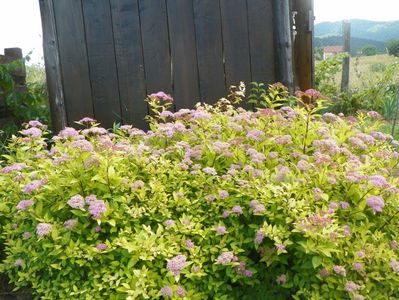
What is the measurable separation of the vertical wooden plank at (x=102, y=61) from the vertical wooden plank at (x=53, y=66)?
28 centimetres

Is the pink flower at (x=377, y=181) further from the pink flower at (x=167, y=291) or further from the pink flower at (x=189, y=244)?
the pink flower at (x=167, y=291)

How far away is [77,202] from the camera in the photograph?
2.02 m

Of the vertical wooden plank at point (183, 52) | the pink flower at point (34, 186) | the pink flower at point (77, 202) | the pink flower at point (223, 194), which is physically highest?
the vertical wooden plank at point (183, 52)

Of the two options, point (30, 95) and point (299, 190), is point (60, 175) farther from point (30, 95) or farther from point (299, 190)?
point (30, 95)

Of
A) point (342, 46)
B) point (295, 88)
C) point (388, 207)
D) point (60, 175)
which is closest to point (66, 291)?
point (60, 175)

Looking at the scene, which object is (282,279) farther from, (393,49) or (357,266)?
(393,49)

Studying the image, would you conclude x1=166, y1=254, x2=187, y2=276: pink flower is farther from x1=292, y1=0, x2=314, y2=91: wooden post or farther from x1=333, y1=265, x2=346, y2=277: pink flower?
x1=292, y1=0, x2=314, y2=91: wooden post

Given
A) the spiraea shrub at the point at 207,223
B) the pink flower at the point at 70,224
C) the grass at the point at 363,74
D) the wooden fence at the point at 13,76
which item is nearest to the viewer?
the spiraea shrub at the point at 207,223

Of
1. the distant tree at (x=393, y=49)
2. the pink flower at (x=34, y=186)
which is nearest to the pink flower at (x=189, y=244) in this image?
the pink flower at (x=34, y=186)

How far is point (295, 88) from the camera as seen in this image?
464cm

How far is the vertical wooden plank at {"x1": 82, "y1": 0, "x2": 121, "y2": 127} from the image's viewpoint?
4152 millimetres

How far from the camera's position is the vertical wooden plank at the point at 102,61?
13.6 ft

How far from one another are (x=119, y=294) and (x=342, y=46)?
9.16 m

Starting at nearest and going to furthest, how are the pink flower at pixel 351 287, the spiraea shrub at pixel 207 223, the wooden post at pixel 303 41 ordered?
1. the pink flower at pixel 351 287
2. the spiraea shrub at pixel 207 223
3. the wooden post at pixel 303 41
